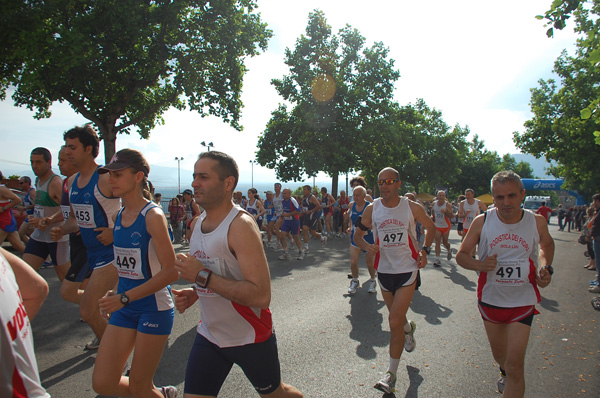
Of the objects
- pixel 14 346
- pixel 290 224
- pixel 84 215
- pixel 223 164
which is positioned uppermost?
pixel 223 164

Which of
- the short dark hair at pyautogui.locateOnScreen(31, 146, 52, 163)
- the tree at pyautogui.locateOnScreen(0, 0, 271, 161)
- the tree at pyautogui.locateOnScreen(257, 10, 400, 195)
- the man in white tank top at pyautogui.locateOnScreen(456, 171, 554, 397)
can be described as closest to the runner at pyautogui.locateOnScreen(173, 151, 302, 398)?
the man in white tank top at pyautogui.locateOnScreen(456, 171, 554, 397)

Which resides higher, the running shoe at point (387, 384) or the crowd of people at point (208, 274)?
the crowd of people at point (208, 274)

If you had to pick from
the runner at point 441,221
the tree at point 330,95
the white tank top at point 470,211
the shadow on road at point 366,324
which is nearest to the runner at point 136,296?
the shadow on road at point 366,324

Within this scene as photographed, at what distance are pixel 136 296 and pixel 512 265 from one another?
309cm

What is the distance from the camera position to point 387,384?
3.71m

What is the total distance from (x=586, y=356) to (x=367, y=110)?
26.1 meters

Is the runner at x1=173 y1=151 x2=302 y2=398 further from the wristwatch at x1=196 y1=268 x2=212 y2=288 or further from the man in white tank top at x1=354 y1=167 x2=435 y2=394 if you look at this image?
the man in white tank top at x1=354 y1=167 x2=435 y2=394

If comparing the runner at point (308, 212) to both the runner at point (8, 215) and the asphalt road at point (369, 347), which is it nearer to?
the asphalt road at point (369, 347)

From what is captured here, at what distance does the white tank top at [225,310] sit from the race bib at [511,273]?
2.20 meters

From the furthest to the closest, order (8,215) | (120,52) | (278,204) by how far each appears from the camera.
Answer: (120,52), (278,204), (8,215)

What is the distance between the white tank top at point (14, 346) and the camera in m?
1.30

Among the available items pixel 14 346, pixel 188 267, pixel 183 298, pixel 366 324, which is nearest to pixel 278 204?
pixel 366 324

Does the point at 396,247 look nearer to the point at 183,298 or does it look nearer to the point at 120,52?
the point at 183,298

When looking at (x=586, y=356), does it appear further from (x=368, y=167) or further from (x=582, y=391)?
(x=368, y=167)
